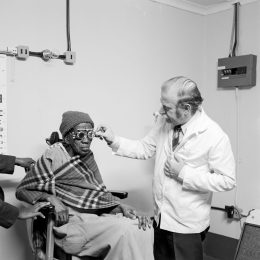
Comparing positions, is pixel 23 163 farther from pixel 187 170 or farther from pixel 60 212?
pixel 187 170

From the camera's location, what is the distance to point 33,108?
2.56 meters

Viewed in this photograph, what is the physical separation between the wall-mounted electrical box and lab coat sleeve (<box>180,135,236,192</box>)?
4.22ft

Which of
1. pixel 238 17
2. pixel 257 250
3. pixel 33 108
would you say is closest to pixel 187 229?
pixel 257 250

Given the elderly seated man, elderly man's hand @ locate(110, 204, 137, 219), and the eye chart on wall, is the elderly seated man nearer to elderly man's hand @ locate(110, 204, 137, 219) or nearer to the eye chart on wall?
elderly man's hand @ locate(110, 204, 137, 219)

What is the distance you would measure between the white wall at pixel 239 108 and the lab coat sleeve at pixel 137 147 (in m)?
1.18

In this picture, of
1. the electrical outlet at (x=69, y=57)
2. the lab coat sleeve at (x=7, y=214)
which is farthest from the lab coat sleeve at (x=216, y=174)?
the electrical outlet at (x=69, y=57)

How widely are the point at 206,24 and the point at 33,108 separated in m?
1.87

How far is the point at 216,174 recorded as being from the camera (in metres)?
2.04

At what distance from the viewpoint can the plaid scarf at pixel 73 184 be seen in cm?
209

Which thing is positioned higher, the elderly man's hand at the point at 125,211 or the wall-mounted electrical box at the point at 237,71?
the wall-mounted electrical box at the point at 237,71

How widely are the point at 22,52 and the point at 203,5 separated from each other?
179 centimetres

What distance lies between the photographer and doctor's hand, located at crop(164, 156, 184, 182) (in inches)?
80.5

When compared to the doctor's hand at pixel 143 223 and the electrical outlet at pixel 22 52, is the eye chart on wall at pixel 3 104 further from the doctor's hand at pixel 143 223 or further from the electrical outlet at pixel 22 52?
the doctor's hand at pixel 143 223

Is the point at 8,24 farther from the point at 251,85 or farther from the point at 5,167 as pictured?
the point at 251,85
